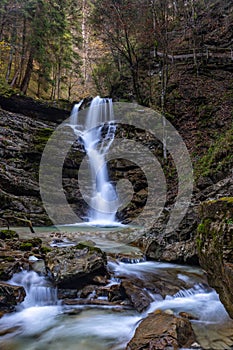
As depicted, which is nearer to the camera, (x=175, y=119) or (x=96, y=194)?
(x=96, y=194)

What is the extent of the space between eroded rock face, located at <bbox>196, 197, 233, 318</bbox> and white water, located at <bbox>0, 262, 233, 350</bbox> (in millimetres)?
514

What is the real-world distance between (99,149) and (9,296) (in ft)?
39.1

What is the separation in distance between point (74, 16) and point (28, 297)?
25210 millimetres

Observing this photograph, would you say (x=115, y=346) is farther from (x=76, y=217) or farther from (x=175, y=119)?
(x=175, y=119)

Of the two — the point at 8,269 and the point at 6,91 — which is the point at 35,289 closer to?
the point at 8,269

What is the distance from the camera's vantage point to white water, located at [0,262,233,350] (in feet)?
11.8

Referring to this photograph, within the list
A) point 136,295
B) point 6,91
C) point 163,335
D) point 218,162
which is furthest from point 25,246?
point 6,91

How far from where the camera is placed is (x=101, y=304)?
452 cm

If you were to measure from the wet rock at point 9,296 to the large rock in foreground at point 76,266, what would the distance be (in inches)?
24.2

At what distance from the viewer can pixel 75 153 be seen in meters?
15.0

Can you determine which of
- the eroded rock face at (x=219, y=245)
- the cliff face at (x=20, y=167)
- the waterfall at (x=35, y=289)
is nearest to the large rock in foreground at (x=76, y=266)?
the waterfall at (x=35, y=289)

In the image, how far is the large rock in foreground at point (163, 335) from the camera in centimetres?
301

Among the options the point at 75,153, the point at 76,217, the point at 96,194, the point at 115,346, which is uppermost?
the point at 75,153

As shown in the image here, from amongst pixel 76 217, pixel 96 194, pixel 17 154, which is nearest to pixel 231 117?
pixel 96 194
